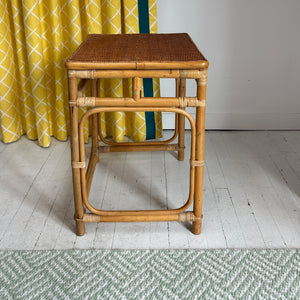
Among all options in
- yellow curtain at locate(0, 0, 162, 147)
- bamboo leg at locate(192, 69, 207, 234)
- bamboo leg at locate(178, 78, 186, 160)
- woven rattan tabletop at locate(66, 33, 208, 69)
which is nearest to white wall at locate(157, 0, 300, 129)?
yellow curtain at locate(0, 0, 162, 147)

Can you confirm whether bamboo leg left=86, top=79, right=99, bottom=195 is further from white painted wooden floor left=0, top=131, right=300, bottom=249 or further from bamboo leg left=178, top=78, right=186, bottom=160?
bamboo leg left=178, top=78, right=186, bottom=160

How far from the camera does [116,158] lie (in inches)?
74.9

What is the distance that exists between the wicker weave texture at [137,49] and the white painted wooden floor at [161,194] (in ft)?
1.76

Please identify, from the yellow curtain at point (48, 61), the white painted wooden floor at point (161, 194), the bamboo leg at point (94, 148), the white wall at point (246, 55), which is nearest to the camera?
the white painted wooden floor at point (161, 194)

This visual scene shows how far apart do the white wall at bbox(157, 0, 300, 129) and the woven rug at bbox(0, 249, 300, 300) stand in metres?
1.03

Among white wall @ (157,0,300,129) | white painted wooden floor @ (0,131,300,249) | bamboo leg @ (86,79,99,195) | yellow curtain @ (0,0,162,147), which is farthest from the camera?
white wall @ (157,0,300,129)

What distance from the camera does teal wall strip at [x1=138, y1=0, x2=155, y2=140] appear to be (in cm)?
188

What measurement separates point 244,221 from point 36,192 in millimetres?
763

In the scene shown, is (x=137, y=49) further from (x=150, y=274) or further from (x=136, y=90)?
(x=150, y=274)

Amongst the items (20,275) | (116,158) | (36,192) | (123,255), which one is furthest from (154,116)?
(20,275)

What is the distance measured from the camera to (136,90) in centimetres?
120

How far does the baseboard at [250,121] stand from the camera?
219cm

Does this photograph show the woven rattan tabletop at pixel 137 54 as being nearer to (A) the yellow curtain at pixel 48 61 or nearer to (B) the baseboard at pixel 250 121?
(A) the yellow curtain at pixel 48 61

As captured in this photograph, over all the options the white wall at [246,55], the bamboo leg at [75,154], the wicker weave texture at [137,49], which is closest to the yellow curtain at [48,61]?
the white wall at [246,55]
